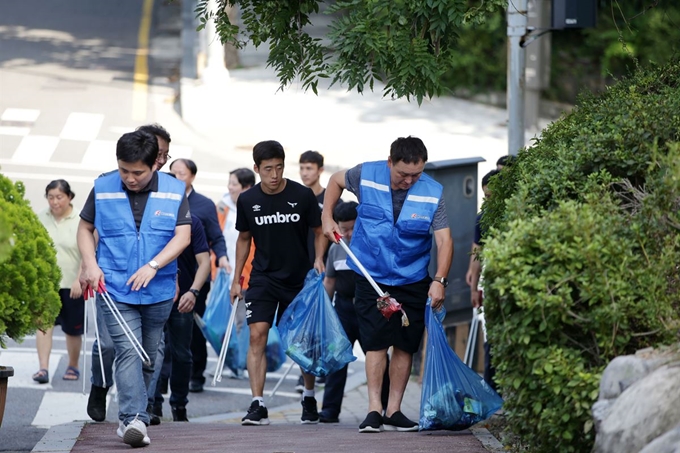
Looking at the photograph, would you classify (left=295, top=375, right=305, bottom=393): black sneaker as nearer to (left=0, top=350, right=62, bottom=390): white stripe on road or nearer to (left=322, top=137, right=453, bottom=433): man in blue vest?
(left=0, top=350, right=62, bottom=390): white stripe on road

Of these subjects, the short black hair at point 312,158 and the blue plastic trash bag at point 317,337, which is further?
the short black hair at point 312,158

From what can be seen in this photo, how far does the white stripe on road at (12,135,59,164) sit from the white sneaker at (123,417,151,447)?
12187mm

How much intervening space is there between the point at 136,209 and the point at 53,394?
334cm

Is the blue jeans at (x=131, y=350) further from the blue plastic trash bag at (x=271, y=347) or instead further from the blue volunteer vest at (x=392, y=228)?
the blue plastic trash bag at (x=271, y=347)

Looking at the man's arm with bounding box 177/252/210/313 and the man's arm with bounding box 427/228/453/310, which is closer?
the man's arm with bounding box 427/228/453/310

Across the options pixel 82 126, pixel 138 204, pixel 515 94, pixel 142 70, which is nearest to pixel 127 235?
pixel 138 204

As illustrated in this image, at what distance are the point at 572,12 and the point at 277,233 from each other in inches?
140

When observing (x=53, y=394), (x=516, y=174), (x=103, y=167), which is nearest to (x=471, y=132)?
(x=103, y=167)

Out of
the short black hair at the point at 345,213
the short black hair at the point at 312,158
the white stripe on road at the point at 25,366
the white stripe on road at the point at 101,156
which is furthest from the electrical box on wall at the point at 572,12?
the white stripe on road at the point at 101,156

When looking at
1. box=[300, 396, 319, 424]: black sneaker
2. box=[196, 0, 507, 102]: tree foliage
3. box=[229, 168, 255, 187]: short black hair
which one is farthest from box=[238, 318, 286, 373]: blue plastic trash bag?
box=[196, 0, 507, 102]: tree foliage

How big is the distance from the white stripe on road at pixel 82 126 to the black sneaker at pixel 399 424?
13.1m

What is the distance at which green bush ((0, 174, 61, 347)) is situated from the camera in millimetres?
5828

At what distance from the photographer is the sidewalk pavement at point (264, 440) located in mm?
6070

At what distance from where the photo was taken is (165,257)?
6555 mm
